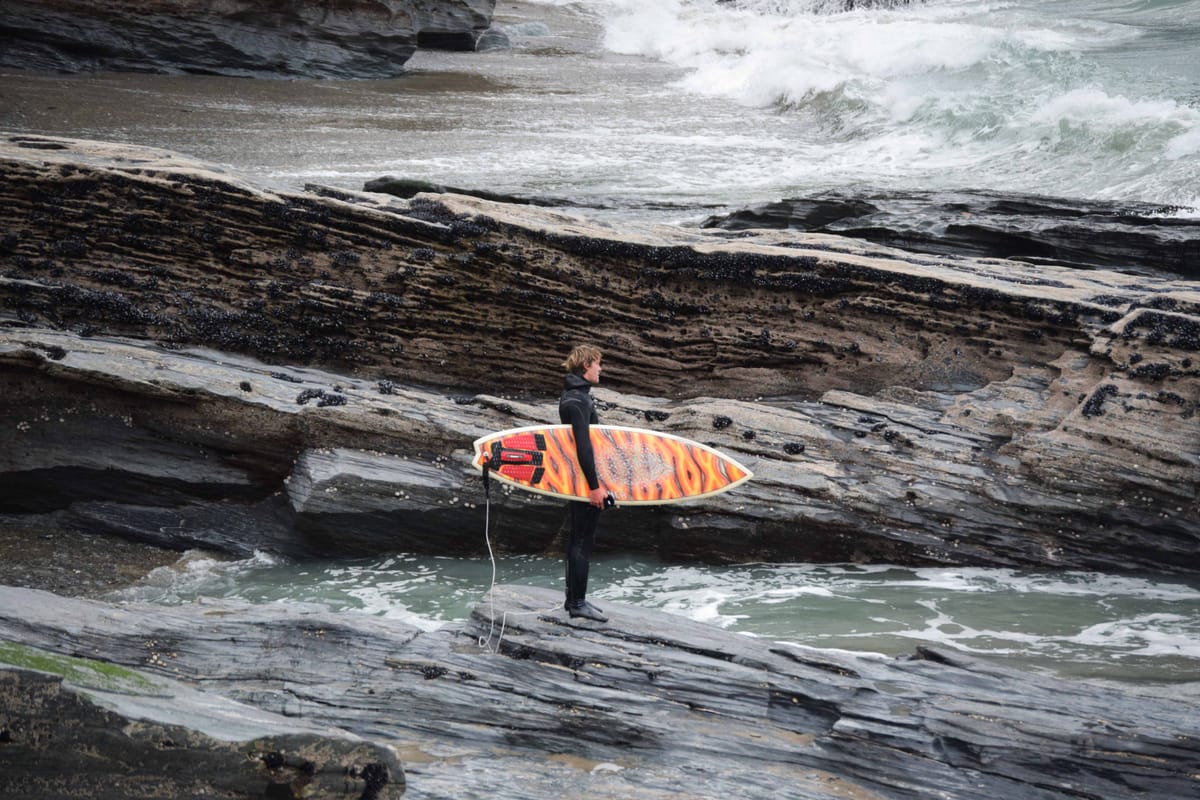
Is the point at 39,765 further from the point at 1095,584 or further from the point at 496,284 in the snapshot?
the point at 1095,584

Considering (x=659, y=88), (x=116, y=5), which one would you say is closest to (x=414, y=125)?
(x=116, y=5)

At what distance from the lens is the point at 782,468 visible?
10938 millimetres

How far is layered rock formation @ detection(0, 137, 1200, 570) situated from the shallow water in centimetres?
29

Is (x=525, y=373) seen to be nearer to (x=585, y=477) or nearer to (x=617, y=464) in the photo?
(x=617, y=464)

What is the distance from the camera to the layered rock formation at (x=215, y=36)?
87.5 feet

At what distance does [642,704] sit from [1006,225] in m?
10.5

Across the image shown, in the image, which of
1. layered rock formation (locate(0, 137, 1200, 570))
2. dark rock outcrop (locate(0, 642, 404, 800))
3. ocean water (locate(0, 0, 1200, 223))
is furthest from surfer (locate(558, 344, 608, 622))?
ocean water (locate(0, 0, 1200, 223))

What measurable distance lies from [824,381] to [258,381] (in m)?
6.08

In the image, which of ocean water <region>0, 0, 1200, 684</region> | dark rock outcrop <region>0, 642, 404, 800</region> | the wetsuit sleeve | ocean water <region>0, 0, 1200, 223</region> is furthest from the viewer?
ocean water <region>0, 0, 1200, 223</region>

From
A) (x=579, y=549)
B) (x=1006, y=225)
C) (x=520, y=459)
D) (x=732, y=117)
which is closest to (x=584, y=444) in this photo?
(x=579, y=549)

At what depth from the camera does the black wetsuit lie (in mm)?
7734

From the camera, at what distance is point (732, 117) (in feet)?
100

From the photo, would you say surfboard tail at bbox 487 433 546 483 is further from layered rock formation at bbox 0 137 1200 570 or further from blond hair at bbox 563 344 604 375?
layered rock formation at bbox 0 137 1200 570

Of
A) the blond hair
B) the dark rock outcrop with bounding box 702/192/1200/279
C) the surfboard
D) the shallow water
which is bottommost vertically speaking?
the shallow water
